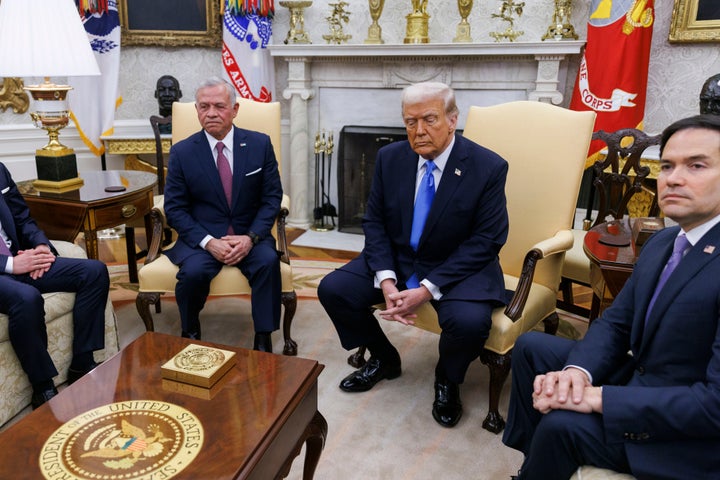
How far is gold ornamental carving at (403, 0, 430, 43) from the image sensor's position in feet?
13.9

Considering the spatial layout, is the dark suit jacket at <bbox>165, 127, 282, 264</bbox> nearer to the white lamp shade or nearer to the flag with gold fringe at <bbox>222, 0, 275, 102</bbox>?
the white lamp shade

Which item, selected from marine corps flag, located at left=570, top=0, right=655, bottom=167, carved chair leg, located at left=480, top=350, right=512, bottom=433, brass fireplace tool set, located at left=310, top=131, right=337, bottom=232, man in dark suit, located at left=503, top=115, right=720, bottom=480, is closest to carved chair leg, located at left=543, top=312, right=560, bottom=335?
carved chair leg, located at left=480, top=350, right=512, bottom=433

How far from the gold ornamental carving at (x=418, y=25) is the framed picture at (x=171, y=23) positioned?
1.72 meters

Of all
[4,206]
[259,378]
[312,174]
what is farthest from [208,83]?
[312,174]

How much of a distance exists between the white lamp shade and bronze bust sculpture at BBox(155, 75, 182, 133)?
1.78 meters

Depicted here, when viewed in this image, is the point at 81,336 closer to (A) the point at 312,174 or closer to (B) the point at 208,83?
(B) the point at 208,83

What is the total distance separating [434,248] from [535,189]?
62 centimetres

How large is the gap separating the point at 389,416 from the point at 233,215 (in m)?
1.25

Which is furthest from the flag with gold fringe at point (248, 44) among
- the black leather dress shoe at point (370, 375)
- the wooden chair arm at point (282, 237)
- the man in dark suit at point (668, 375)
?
the man in dark suit at point (668, 375)

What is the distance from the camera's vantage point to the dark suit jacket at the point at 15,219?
7.87 feet

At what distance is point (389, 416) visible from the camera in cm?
229

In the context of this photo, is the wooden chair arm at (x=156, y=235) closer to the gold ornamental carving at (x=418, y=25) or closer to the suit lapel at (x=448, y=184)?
the suit lapel at (x=448, y=184)

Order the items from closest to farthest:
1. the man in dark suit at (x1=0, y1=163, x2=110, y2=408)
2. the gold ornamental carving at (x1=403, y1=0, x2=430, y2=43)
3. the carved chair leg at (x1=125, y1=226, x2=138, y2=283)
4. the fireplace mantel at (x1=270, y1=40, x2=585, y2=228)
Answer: the man in dark suit at (x1=0, y1=163, x2=110, y2=408) < the carved chair leg at (x1=125, y1=226, x2=138, y2=283) < the fireplace mantel at (x1=270, y1=40, x2=585, y2=228) < the gold ornamental carving at (x1=403, y1=0, x2=430, y2=43)

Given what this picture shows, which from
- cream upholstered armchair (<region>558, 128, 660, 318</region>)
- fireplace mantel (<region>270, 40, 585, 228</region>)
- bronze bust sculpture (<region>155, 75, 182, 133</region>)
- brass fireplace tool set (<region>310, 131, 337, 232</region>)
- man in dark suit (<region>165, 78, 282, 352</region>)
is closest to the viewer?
man in dark suit (<region>165, 78, 282, 352</region>)
